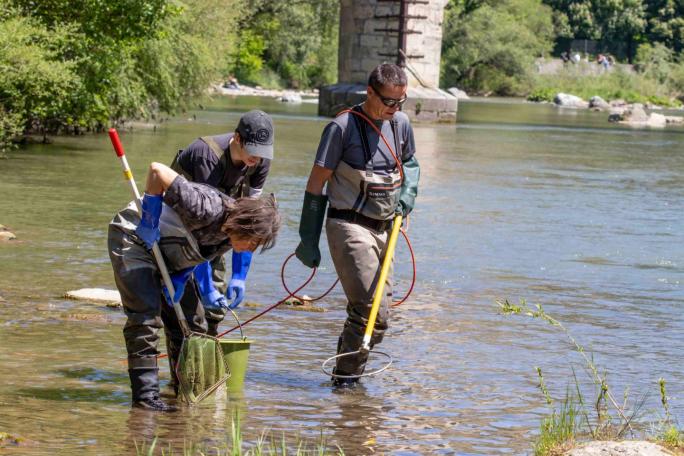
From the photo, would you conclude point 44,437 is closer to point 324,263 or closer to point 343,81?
point 324,263

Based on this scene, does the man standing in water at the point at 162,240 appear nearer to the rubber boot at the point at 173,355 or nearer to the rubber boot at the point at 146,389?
the rubber boot at the point at 146,389

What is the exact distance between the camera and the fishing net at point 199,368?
6.22 meters

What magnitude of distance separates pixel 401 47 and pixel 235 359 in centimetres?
3032

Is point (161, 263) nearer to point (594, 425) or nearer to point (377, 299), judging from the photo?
point (377, 299)

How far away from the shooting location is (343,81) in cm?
3788

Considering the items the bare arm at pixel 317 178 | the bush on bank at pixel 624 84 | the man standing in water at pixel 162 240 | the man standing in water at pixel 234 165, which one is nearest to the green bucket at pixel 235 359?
the man standing in water at pixel 234 165

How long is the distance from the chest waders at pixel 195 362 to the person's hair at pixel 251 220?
21.9 inches

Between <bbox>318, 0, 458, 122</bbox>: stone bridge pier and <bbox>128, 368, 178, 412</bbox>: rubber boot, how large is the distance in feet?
99.1

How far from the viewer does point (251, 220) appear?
5699mm

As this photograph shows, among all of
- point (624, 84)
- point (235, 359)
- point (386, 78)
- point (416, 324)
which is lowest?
point (624, 84)

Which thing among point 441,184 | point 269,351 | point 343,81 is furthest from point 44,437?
point 343,81

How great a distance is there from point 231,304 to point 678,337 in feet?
11.9

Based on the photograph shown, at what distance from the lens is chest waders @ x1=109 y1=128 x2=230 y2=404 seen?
621 cm

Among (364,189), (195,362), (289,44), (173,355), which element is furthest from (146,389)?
(289,44)
